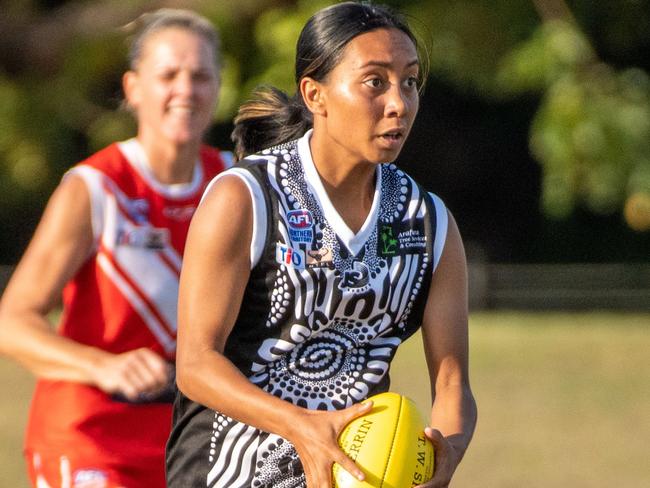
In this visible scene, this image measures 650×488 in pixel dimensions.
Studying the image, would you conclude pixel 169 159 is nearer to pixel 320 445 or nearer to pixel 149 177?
pixel 149 177

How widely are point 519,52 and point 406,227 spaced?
599 centimetres

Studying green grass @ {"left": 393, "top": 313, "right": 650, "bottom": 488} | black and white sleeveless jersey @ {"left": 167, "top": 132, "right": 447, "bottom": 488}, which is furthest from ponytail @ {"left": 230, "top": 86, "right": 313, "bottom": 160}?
green grass @ {"left": 393, "top": 313, "right": 650, "bottom": 488}

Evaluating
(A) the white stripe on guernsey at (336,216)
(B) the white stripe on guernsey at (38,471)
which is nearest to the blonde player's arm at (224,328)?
(A) the white stripe on guernsey at (336,216)

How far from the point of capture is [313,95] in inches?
130

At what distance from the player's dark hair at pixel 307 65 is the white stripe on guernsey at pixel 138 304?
0.66m

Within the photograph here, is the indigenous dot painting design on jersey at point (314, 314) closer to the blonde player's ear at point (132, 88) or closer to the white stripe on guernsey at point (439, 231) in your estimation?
the white stripe on guernsey at point (439, 231)

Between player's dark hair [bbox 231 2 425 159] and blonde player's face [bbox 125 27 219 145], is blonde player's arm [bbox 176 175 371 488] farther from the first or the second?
blonde player's face [bbox 125 27 219 145]

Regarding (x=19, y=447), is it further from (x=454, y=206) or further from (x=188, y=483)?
Result: (x=454, y=206)

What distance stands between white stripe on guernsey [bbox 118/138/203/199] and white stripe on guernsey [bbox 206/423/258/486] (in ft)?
3.98

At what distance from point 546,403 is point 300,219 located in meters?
9.49

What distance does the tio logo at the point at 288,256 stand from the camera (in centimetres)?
316

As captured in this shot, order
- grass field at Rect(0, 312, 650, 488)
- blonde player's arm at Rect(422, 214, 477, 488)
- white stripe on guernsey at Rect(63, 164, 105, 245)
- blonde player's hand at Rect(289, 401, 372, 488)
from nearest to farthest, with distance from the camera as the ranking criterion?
1. blonde player's hand at Rect(289, 401, 372, 488)
2. blonde player's arm at Rect(422, 214, 477, 488)
3. white stripe on guernsey at Rect(63, 164, 105, 245)
4. grass field at Rect(0, 312, 650, 488)

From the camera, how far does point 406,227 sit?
3.36m

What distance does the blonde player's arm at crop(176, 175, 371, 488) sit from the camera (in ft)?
9.63
